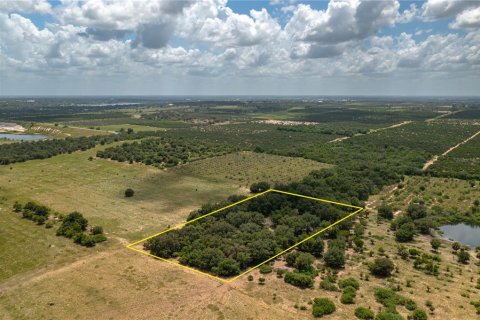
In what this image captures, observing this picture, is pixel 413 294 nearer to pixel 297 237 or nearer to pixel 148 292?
pixel 297 237

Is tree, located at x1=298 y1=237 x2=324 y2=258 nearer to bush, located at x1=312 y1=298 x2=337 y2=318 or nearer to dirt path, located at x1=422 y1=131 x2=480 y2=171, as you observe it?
bush, located at x1=312 y1=298 x2=337 y2=318

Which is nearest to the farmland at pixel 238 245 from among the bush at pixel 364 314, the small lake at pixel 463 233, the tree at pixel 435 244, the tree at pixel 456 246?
the bush at pixel 364 314

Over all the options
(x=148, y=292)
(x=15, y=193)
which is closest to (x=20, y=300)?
(x=148, y=292)

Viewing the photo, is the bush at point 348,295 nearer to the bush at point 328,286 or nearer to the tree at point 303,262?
the bush at point 328,286

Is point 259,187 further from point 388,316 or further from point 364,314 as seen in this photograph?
point 388,316

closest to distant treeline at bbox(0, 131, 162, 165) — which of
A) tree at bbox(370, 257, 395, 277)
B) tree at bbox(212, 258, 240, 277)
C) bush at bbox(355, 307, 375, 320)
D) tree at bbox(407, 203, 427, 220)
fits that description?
tree at bbox(212, 258, 240, 277)
